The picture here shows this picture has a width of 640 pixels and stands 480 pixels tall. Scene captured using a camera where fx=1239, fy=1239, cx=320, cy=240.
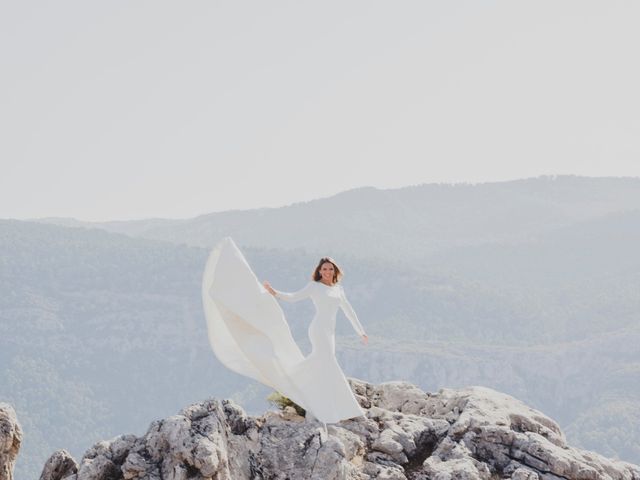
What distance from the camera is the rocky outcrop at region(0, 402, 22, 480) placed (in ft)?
71.4

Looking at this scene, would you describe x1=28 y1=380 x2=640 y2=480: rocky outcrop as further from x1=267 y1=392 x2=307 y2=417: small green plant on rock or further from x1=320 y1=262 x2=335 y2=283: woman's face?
x1=320 y1=262 x2=335 y2=283: woman's face

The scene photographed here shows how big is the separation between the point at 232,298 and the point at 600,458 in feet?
25.6

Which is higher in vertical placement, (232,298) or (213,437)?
(232,298)

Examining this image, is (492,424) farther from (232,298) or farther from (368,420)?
(232,298)

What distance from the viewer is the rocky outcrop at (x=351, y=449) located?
21.2m

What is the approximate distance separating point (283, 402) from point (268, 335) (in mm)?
1346

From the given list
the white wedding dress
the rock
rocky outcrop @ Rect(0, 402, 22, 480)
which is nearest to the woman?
the white wedding dress

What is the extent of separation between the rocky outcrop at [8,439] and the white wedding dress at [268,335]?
4188 mm

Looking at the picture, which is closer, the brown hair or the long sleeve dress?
the long sleeve dress

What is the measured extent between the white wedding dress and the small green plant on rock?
0.71ft

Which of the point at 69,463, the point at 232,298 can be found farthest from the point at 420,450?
the point at 69,463

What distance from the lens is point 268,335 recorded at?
24031mm

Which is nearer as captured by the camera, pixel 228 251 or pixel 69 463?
pixel 69 463

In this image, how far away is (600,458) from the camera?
24.1 meters
